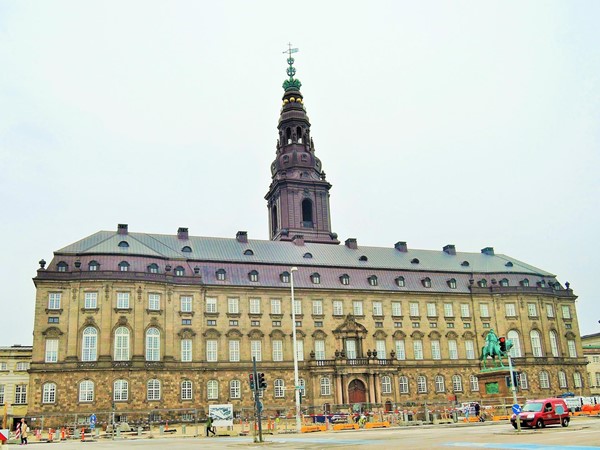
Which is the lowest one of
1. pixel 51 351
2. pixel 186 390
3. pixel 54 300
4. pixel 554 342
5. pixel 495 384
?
pixel 495 384

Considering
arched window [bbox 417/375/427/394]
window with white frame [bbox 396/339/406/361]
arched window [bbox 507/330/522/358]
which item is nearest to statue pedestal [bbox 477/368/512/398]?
arched window [bbox 417/375/427/394]

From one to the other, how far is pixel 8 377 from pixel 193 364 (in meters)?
37.6

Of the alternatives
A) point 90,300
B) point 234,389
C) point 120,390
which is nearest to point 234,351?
point 234,389

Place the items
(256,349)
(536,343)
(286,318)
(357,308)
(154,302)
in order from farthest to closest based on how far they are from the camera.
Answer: (536,343) → (357,308) → (286,318) → (256,349) → (154,302)

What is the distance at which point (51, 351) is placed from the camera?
2808 inches

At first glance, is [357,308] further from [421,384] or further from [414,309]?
[421,384]

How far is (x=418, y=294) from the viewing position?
3543 inches

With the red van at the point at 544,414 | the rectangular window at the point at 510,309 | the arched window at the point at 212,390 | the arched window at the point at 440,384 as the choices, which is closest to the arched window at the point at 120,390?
the arched window at the point at 212,390

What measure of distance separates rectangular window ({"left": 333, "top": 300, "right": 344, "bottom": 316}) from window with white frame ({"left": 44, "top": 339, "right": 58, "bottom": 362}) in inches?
A: 1318

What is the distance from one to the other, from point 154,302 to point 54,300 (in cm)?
1075

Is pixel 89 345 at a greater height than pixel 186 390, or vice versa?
pixel 89 345

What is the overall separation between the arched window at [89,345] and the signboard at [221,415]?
71.5 ft

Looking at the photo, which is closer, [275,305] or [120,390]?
[120,390]

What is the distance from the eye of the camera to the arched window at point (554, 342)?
92.6m
